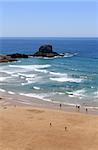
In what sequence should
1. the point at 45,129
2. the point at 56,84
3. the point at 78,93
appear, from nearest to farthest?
the point at 45,129 < the point at 78,93 < the point at 56,84

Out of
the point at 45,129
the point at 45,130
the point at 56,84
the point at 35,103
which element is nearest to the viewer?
the point at 45,130

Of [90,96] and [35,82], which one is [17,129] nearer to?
[90,96]

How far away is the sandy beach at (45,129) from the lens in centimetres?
2534

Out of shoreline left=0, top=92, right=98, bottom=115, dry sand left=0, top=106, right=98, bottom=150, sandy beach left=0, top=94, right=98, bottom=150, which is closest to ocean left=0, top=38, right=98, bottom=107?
shoreline left=0, top=92, right=98, bottom=115

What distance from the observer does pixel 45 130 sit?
29141 millimetres

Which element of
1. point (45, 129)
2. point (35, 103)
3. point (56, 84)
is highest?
point (45, 129)

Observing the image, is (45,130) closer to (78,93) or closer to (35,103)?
(35,103)

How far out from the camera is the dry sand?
83.0 ft

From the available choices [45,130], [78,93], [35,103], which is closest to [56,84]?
[78,93]

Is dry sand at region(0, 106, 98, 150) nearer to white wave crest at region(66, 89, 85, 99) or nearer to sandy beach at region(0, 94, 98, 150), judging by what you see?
sandy beach at region(0, 94, 98, 150)

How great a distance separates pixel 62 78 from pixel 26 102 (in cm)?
1768

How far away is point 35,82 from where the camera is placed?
53094mm

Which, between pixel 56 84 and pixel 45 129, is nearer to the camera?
pixel 45 129

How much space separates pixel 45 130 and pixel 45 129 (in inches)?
12.4
